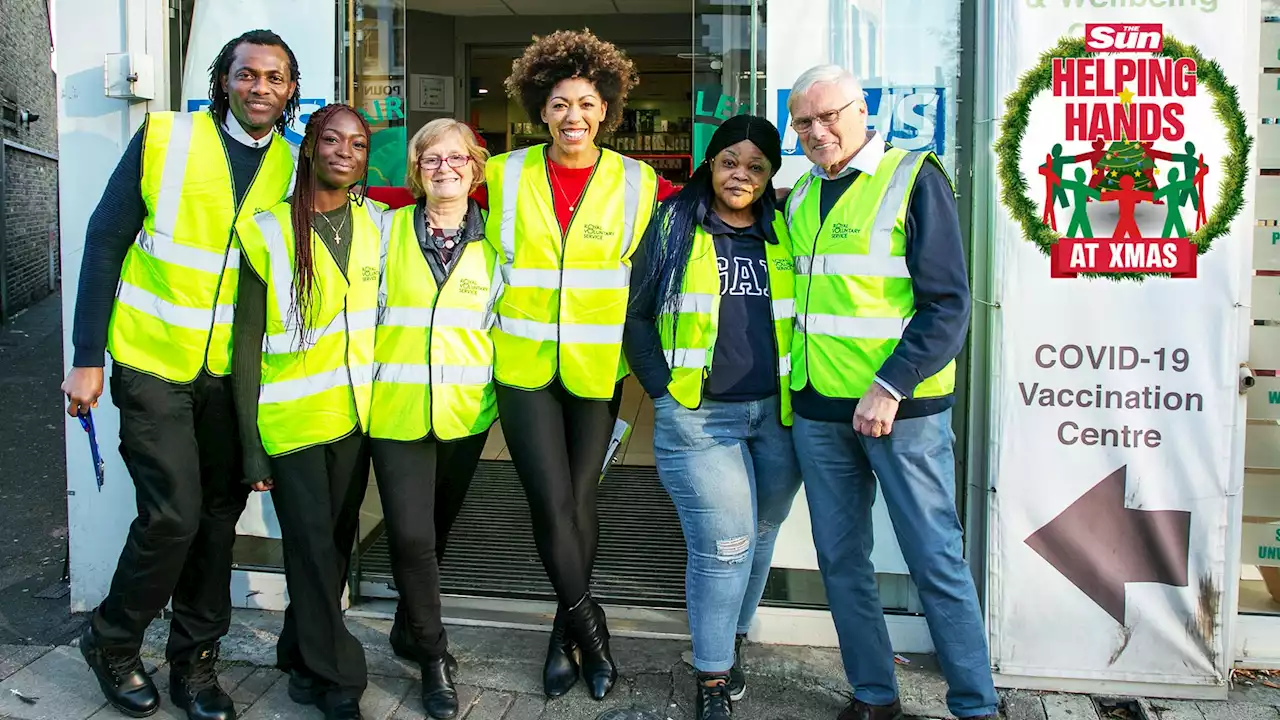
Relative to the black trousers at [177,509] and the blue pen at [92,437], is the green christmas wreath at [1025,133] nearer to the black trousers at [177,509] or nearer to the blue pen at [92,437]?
the black trousers at [177,509]

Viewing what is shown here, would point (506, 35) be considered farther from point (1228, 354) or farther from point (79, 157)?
point (1228, 354)

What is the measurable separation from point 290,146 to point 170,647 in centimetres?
152

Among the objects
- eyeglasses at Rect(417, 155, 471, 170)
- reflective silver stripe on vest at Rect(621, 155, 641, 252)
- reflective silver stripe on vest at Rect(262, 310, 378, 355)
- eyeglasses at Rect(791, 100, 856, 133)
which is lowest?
reflective silver stripe on vest at Rect(262, 310, 378, 355)

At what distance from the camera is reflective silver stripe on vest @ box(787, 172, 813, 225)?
2902mm

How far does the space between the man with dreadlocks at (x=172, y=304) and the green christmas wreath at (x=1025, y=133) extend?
2.13 metres

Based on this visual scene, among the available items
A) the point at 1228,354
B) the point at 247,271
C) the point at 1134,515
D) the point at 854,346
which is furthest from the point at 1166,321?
the point at 247,271

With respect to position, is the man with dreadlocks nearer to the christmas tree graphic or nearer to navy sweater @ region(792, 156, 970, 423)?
navy sweater @ region(792, 156, 970, 423)

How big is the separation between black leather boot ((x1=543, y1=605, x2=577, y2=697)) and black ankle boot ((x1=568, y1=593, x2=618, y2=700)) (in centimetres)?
4

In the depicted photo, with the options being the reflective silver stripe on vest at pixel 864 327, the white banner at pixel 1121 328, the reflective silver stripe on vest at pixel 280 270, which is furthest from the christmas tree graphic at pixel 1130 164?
the reflective silver stripe on vest at pixel 280 270

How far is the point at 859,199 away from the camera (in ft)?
8.93

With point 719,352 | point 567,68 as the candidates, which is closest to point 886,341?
point 719,352

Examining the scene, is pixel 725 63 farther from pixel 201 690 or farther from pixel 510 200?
pixel 201 690

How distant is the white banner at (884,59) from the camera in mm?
3352

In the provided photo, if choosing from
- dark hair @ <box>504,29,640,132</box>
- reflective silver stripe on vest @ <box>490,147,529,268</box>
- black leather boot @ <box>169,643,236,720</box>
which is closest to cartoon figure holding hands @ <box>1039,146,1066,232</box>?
dark hair @ <box>504,29,640,132</box>
